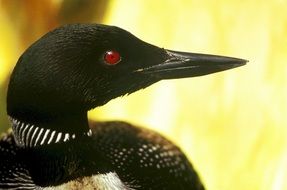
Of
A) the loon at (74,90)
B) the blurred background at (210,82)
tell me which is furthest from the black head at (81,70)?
the blurred background at (210,82)

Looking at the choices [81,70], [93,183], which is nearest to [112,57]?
[81,70]

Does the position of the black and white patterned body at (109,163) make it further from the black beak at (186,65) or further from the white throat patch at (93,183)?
the black beak at (186,65)

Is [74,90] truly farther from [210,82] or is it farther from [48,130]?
[210,82]

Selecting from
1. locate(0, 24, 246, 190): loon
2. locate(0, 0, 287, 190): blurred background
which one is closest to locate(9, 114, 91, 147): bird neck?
locate(0, 24, 246, 190): loon

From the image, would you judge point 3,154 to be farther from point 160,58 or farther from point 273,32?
point 273,32

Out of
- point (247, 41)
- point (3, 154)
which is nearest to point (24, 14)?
point (3, 154)

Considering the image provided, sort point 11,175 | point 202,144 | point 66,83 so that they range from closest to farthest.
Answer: point 66,83 → point 11,175 → point 202,144

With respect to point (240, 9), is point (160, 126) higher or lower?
lower

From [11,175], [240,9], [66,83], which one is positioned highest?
[240,9]
